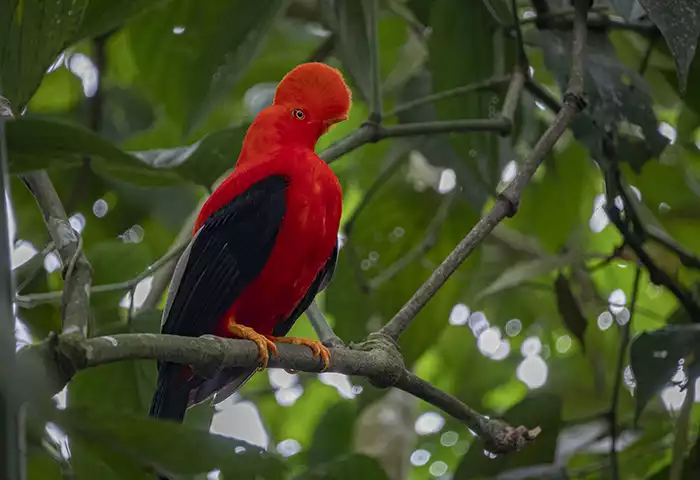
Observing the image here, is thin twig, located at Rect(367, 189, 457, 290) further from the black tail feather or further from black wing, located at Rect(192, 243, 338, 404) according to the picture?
the black tail feather

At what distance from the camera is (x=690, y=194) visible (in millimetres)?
2229

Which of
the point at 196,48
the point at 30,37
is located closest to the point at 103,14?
the point at 30,37

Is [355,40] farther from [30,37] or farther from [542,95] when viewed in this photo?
[30,37]

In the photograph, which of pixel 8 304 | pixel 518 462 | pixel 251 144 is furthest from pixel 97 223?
pixel 8 304

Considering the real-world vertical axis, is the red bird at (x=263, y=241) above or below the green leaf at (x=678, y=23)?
below

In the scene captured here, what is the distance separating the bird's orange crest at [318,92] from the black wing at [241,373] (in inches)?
8.1

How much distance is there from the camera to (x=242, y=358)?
1050mm

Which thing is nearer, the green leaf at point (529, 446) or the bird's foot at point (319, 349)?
the bird's foot at point (319, 349)

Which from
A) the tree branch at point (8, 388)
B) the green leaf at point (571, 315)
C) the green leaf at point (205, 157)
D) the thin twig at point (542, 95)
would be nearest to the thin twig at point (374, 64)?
the green leaf at point (205, 157)

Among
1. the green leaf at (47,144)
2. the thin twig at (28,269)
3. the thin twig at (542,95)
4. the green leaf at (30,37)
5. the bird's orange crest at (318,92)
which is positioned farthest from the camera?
the thin twig at (542,95)

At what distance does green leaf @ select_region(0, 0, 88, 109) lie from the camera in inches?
42.4

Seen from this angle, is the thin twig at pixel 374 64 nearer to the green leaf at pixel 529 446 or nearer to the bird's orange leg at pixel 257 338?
the bird's orange leg at pixel 257 338

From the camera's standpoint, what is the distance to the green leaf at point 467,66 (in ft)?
5.81

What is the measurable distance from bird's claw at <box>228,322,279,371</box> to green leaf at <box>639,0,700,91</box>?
0.68 meters
